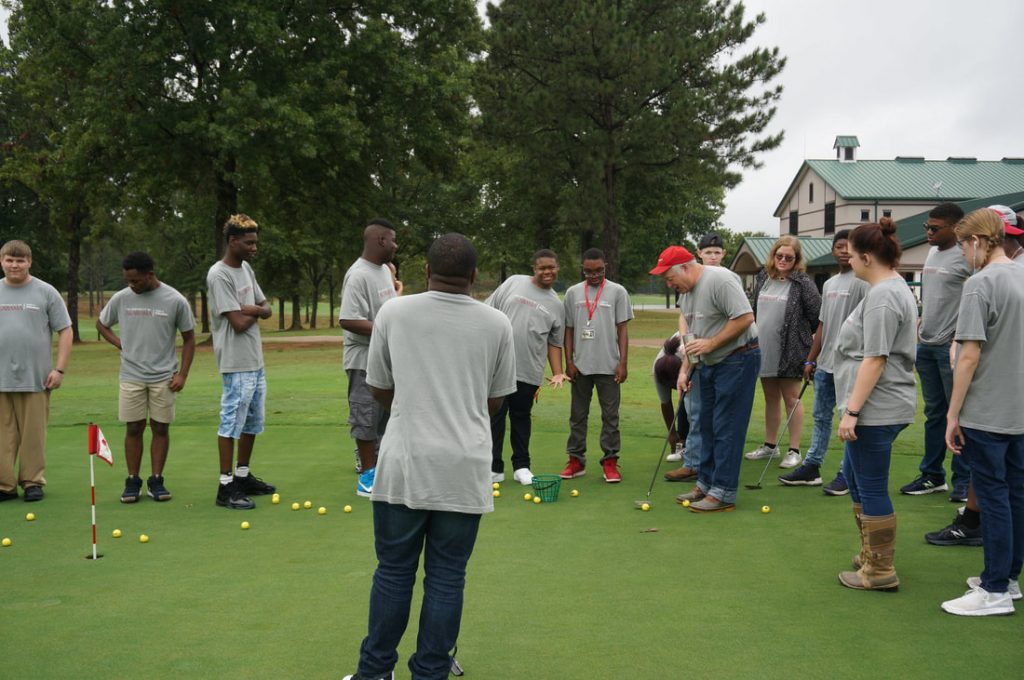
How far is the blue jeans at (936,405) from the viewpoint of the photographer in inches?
248

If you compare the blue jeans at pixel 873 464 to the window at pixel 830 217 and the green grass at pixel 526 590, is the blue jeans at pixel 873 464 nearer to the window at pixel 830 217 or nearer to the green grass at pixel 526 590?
the green grass at pixel 526 590

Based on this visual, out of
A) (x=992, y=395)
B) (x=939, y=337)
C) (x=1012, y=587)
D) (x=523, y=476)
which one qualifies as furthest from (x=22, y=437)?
(x=939, y=337)

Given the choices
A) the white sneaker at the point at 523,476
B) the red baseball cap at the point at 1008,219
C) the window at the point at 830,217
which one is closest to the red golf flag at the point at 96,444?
the white sneaker at the point at 523,476

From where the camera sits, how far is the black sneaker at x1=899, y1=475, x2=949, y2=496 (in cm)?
663

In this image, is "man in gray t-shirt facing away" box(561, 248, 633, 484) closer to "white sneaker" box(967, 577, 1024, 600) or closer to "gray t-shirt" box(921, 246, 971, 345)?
"gray t-shirt" box(921, 246, 971, 345)

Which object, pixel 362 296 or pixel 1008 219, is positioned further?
pixel 362 296

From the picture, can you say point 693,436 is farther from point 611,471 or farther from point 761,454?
point 761,454

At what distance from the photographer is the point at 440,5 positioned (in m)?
25.8

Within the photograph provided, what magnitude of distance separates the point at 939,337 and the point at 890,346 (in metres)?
2.30

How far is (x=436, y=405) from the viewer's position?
3174mm

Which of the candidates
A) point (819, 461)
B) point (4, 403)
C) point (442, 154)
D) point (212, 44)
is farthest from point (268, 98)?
point (819, 461)

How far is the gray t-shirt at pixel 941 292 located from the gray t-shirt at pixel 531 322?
116 inches

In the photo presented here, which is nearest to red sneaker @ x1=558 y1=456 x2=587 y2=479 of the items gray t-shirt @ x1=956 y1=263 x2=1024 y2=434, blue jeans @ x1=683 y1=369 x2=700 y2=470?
blue jeans @ x1=683 y1=369 x2=700 y2=470

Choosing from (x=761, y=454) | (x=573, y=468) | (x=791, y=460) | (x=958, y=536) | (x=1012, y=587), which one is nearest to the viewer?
(x=1012, y=587)
